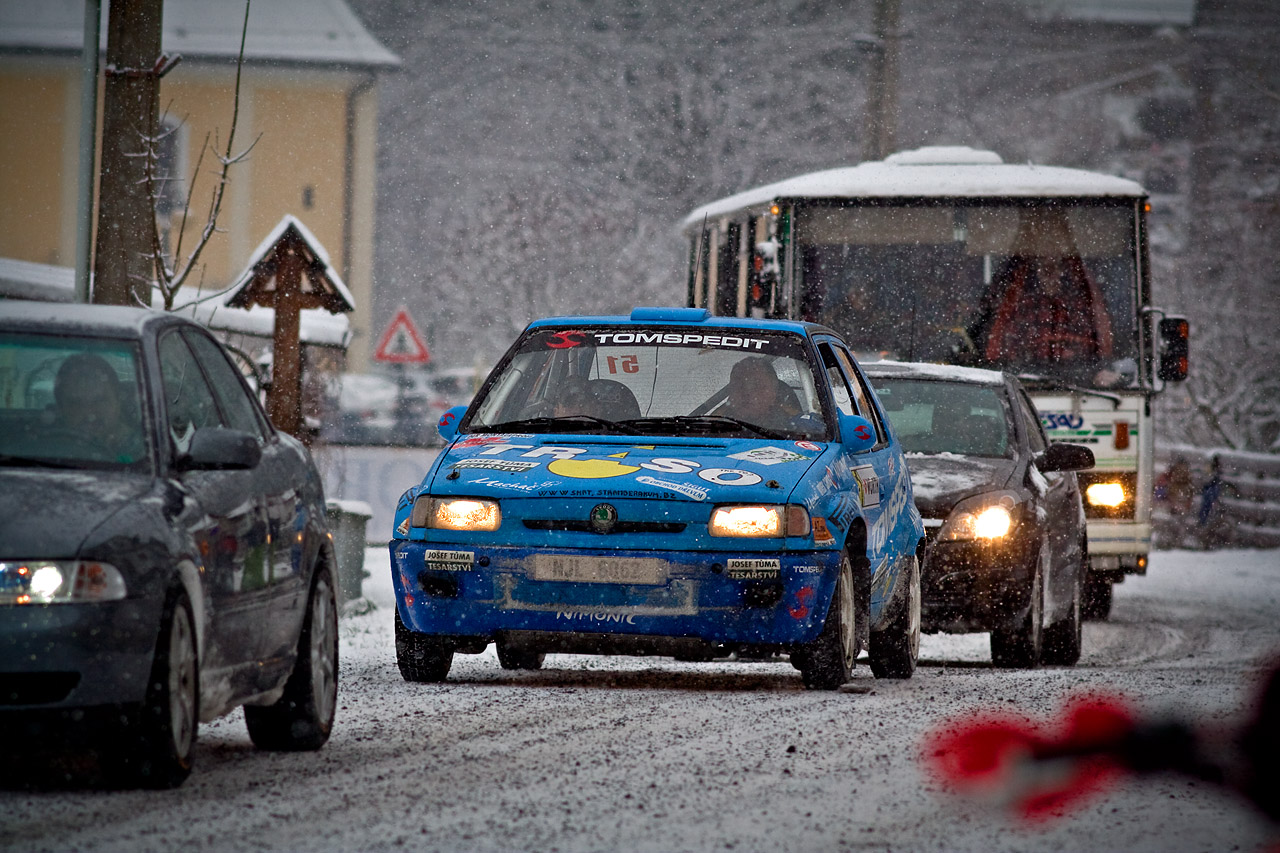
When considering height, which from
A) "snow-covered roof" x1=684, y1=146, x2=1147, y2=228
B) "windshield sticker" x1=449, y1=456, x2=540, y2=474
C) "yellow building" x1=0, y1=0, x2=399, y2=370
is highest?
"yellow building" x1=0, y1=0, x2=399, y2=370

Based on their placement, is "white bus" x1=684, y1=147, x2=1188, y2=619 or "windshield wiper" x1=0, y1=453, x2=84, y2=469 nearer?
"windshield wiper" x1=0, y1=453, x2=84, y2=469

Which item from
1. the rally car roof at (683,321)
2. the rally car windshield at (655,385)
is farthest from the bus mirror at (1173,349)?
the rally car windshield at (655,385)

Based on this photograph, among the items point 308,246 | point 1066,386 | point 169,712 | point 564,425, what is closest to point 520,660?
point 564,425

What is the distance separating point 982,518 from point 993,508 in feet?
0.26

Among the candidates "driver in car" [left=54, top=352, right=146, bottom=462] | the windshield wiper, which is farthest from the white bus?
the windshield wiper

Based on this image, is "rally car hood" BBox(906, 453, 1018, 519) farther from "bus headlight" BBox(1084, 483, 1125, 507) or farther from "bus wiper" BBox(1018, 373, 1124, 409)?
"bus headlight" BBox(1084, 483, 1125, 507)

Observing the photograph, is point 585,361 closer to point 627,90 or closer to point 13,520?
point 13,520

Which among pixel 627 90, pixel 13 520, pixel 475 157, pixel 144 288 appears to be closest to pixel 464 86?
pixel 475 157

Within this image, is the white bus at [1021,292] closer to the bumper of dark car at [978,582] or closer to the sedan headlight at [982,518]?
the sedan headlight at [982,518]

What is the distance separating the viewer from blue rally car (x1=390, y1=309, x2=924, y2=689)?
28.6 ft

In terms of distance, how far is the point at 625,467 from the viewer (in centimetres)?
896

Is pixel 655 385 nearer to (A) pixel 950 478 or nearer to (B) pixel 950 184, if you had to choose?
(A) pixel 950 478

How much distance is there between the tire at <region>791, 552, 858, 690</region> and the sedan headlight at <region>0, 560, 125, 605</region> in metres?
3.81

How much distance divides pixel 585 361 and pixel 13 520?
461 centimetres
